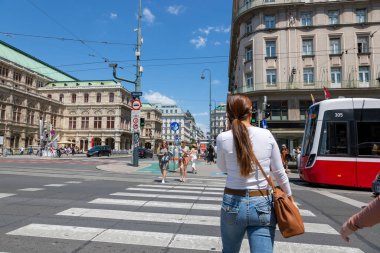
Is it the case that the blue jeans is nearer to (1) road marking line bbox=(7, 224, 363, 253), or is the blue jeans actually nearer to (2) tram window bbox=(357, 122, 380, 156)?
(1) road marking line bbox=(7, 224, 363, 253)

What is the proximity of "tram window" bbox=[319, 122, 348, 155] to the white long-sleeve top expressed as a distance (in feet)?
33.0

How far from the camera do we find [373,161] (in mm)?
10930

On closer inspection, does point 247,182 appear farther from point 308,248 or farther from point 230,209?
point 308,248

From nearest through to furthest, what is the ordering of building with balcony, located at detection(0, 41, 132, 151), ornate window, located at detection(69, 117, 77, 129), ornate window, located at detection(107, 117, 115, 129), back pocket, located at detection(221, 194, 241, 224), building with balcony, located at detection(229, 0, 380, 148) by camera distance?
back pocket, located at detection(221, 194, 241, 224)
building with balcony, located at detection(229, 0, 380, 148)
building with balcony, located at detection(0, 41, 132, 151)
ornate window, located at detection(107, 117, 115, 129)
ornate window, located at detection(69, 117, 77, 129)

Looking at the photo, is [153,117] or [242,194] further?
[153,117]

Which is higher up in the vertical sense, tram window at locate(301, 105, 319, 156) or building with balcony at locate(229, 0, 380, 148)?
building with balcony at locate(229, 0, 380, 148)

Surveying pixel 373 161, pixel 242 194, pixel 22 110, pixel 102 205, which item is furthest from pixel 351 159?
pixel 22 110

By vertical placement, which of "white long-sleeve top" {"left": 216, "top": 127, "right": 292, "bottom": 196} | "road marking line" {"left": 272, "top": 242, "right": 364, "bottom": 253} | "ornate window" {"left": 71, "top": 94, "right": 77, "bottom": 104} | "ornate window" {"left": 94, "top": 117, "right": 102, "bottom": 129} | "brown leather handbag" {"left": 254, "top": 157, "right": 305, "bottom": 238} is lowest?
"road marking line" {"left": 272, "top": 242, "right": 364, "bottom": 253}

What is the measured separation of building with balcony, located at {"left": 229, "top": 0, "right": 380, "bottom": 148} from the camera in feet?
105

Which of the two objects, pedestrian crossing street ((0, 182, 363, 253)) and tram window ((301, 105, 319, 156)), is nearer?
pedestrian crossing street ((0, 182, 363, 253))

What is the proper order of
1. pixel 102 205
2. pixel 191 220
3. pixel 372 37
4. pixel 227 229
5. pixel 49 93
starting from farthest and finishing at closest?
pixel 49 93
pixel 372 37
pixel 102 205
pixel 191 220
pixel 227 229

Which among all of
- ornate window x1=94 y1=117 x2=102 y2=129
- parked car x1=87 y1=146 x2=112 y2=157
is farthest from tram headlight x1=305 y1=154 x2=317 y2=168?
ornate window x1=94 y1=117 x2=102 y2=129

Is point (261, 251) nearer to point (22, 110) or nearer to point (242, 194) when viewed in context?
point (242, 194)

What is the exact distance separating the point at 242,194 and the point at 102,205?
18.3ft
